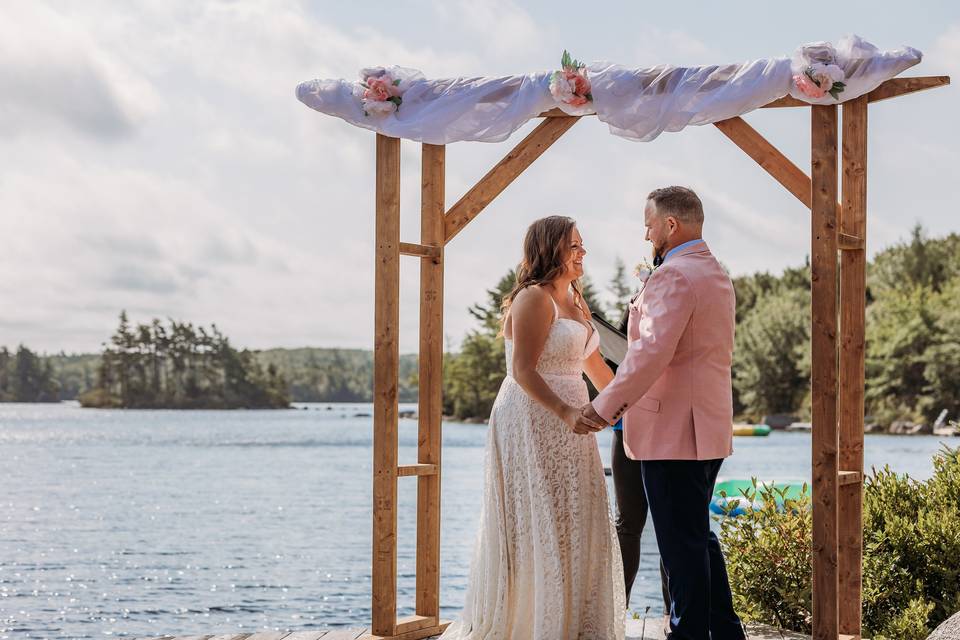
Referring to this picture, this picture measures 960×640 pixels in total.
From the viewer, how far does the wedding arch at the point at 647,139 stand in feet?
13.8

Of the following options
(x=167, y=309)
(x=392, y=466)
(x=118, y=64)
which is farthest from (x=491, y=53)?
(x=167, y=309)

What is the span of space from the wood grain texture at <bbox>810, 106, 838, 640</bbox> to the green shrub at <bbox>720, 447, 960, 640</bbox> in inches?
43.5

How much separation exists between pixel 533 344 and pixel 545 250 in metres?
0.34

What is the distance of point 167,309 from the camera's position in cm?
6269

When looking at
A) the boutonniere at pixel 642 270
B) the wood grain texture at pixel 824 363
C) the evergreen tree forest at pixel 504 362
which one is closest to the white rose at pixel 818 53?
the wood grain texture at pixel 824 363

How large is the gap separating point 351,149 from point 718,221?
17011 mm

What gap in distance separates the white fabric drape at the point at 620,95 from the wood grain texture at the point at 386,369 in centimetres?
21

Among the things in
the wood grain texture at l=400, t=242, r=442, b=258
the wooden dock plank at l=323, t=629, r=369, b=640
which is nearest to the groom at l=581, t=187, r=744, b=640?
the wood grain texture at l=400, t=242, r=442, b=258

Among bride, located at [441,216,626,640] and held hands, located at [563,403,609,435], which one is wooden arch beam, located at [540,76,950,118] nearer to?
bride, located at [441,216,626,640]

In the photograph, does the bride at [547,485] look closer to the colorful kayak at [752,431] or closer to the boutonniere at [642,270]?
the boutonniere at [642,270]

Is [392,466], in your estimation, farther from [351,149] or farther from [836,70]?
[351,149]

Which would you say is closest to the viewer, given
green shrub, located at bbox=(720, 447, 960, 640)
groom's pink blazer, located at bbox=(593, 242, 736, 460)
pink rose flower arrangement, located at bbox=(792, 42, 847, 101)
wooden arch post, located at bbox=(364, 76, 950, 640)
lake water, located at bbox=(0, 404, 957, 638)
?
groom's pink blazer, located at bbox=(593, 242, 736, 460)

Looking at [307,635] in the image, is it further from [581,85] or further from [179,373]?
[179,373]

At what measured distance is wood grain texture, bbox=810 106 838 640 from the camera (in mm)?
4211
